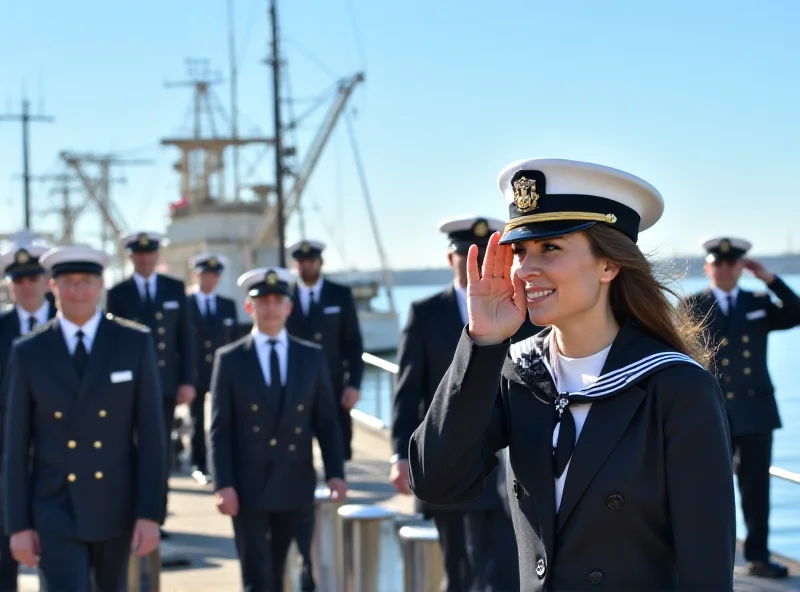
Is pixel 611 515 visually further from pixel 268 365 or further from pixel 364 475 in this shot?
pixel 364 475

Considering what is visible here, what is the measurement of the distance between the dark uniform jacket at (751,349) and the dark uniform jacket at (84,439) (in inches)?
155

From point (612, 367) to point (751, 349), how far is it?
240 inches

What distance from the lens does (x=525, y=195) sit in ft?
10.6

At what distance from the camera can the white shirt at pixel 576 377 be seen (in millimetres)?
3107

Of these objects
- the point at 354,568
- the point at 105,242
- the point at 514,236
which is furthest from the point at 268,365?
the point at 105,242

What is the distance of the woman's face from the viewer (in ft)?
10.2

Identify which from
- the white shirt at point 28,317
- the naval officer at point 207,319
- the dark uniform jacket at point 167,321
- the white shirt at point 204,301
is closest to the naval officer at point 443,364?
the white shirt at point 28,317

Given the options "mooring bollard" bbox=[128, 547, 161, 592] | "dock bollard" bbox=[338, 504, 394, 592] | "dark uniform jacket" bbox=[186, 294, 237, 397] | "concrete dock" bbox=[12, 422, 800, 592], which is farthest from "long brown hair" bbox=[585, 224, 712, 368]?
"dark uniform jacket" bbox=[186, 294, 237, 397]

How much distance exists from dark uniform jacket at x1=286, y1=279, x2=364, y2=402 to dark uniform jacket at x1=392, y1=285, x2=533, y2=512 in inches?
195

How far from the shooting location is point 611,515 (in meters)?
2.97

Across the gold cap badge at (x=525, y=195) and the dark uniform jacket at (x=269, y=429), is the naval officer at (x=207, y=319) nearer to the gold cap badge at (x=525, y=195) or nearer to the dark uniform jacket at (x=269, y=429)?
the dark uniform jacket at (x=269, y=429)

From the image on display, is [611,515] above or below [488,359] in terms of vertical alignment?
below

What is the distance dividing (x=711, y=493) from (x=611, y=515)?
0.22 m

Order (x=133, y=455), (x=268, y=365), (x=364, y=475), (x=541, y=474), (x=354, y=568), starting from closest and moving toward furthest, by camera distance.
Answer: (x=541, y=474) < (x=133, y=455) < (x=354, y=568) < (x=268, y=365) < (x=364, y=475)
